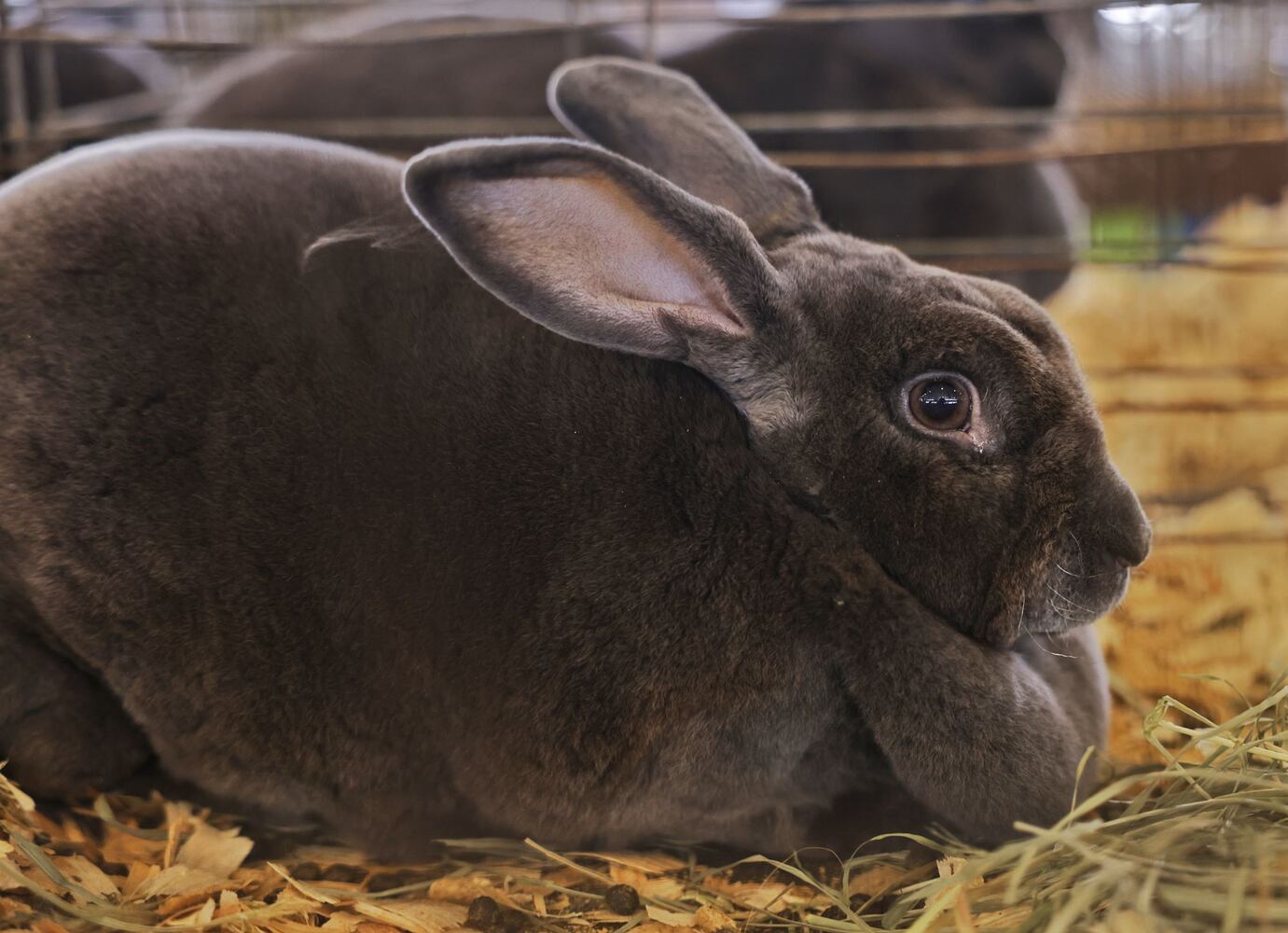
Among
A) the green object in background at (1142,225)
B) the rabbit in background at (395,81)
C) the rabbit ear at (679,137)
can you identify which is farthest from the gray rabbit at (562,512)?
the green object in background at (1142,225)

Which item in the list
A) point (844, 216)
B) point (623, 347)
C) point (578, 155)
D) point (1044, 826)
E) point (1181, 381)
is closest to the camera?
point (578, 155)

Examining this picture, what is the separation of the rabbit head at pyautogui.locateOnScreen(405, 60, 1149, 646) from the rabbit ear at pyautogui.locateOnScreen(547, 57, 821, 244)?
25 centimetres

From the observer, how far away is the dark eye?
5.18 feet

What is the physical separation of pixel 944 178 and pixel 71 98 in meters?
2.80

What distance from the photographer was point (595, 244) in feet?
5.04

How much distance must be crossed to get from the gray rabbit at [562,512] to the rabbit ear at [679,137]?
7.8 inches

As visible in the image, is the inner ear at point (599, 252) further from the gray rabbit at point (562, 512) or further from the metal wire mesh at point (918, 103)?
the metal wire mesh at point (918, 103)

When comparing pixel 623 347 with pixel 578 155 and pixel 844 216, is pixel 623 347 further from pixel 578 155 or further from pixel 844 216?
pixel 844 216

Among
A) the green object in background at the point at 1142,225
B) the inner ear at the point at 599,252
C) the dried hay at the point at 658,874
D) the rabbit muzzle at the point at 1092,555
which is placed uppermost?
the inner ear at the point at 599,252

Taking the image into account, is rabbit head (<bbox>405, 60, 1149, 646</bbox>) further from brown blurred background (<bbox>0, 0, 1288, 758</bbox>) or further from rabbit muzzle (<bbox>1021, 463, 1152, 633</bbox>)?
brown blurred background (<bbox>0, 0, 1288, 758</bbox>)

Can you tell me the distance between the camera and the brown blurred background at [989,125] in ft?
8.63

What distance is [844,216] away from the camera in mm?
3328

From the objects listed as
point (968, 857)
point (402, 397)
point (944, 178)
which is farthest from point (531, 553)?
point (944, 178)

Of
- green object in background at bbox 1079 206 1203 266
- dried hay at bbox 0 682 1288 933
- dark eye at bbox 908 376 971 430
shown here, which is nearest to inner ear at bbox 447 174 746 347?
dark eye at bbox 908 376 971 430
